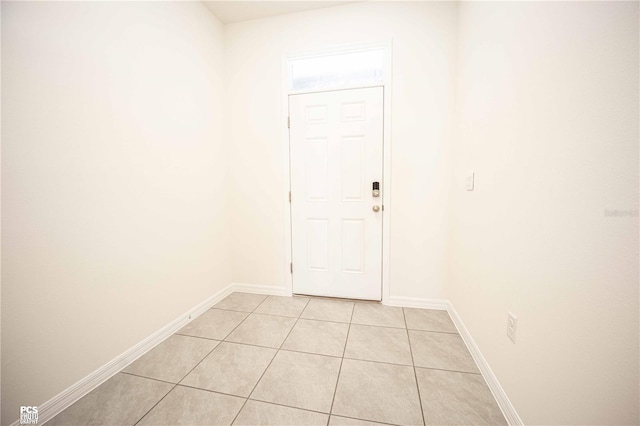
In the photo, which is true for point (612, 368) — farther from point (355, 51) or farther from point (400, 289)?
point (355, 51)

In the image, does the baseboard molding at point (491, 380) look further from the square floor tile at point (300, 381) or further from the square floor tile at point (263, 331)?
the square floor tile at point (263, 331)

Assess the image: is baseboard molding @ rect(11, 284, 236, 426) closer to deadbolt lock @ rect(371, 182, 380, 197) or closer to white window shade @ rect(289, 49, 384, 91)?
deadbolt lock @ rect(371, 182, 380, 197)

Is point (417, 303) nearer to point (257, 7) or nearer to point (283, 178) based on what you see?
point (283, 178)

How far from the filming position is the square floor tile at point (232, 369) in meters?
1.39

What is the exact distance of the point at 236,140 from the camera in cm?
265

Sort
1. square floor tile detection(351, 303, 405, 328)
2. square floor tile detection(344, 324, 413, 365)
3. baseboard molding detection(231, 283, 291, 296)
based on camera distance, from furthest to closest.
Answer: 1. baseboard molding detection(231, 283, 291, 296)
2. square floor tile detection(351, 303, 405, 328)
3. square floor tile detection(344, 324, 413, 365)

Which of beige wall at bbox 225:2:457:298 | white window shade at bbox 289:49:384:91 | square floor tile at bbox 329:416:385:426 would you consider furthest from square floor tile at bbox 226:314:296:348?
white window shade at bbox 289:49:384:91

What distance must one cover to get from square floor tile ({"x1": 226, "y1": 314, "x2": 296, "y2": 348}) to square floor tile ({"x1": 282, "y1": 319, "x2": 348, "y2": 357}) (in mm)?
73

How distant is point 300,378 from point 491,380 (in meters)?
1.07

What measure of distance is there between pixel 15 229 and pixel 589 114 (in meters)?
2.31

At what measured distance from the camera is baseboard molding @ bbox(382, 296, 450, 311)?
91.2 inches

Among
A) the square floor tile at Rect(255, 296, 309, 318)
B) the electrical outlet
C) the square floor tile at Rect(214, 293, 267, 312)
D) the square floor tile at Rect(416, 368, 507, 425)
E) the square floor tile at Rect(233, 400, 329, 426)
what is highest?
the electrical outlet

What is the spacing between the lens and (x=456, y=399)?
1.28 meters

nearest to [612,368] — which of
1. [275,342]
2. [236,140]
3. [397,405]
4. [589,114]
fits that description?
[589,114]
